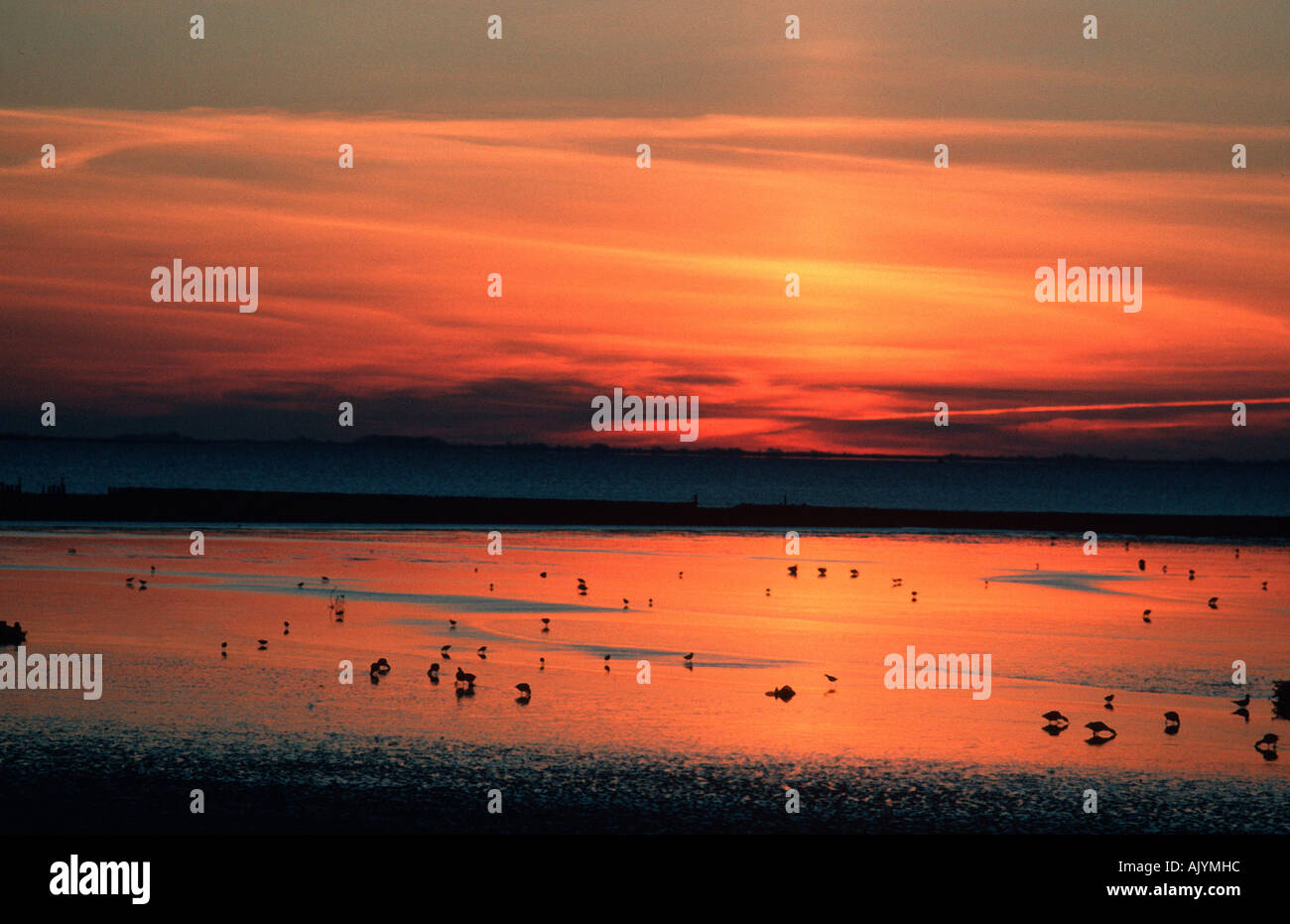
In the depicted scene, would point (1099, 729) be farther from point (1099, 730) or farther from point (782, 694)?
point (782, 694)

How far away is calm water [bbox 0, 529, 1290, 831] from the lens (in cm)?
2220

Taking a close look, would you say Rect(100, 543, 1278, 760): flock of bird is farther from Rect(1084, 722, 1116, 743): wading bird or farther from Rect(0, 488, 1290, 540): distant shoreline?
Rect(0, 488, 1290, 540): distant shoreline

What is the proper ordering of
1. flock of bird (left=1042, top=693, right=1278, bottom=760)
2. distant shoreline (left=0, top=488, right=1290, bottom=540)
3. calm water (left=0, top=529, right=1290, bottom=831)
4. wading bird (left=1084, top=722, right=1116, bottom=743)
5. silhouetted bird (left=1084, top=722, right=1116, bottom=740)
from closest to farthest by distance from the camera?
calm water (left=0, top=529, right=1290, bottom=831), flock of bird (left=1042, top=693, right=1278, bottom=760), wading bird (left=1084, top=722, right=1116, bottom=743), silhouetted bird (left=1084, top=722, right=1116, bottom=740), distant shoreline (left=0, top=488, right=1290, bottom=540)

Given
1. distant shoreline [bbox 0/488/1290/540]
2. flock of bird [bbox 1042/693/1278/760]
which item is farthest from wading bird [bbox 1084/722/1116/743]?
distant shoreline [bbox 0/488/1290/540]

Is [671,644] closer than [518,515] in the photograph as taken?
Yes

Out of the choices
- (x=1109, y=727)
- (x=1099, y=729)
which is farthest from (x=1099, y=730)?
(x=1109, y=727)

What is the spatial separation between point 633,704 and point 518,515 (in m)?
70.7

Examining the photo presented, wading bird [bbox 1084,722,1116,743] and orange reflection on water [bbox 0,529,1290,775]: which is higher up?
orange reflection on water [bbox 0,529,1290,775]

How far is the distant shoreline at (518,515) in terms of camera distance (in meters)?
90.9

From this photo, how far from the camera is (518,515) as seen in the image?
100 meters

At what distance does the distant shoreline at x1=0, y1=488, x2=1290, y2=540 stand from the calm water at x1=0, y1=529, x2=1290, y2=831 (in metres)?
32.1
